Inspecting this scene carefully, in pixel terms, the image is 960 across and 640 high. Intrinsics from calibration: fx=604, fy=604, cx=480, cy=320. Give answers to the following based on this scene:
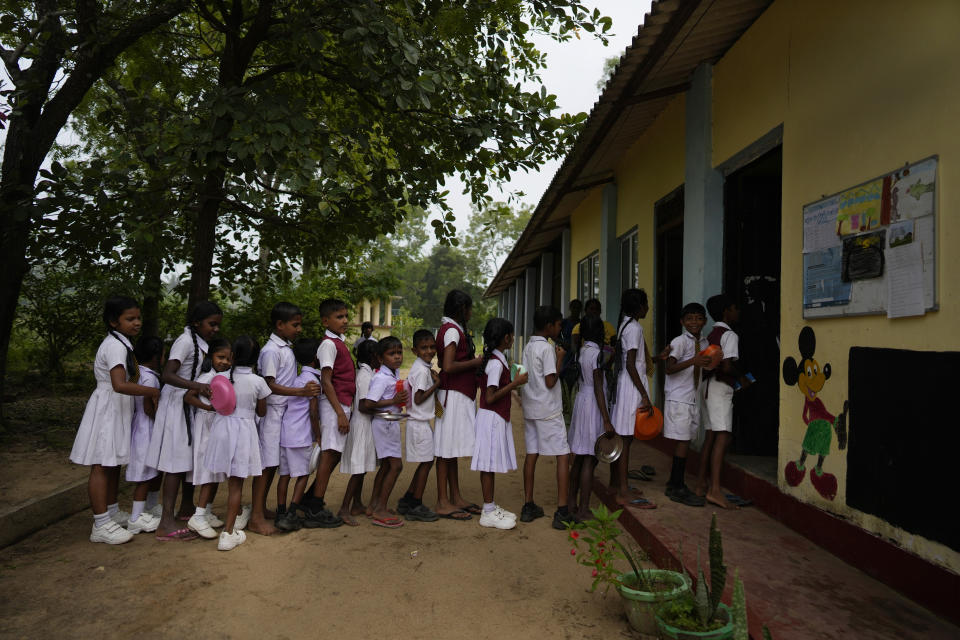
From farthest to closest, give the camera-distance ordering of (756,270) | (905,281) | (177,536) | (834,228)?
(756,270), (177,536), (834,228), (905,281)

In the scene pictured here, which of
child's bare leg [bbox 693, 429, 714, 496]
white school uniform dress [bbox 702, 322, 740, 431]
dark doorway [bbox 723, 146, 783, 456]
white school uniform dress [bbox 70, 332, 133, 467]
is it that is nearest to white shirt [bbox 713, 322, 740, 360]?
white school uniform dress [bbox 702, 322, 740, 431]

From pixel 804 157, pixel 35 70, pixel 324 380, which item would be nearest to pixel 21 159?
pixel 35 70

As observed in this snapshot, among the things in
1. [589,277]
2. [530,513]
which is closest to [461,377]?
[530,513]

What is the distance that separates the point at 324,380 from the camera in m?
4.09

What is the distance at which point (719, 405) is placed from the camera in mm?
4348

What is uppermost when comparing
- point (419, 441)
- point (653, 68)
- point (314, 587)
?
point (653, 68)

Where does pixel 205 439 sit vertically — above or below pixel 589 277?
below

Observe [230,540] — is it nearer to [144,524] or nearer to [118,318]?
[144,524]

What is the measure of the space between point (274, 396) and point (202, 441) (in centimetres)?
53

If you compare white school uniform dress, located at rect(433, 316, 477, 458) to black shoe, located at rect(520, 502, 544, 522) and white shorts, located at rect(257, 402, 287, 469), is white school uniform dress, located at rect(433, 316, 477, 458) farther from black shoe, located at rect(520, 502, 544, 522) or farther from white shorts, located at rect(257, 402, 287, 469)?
white shorts, located at rect(257, 402, 287, 469)

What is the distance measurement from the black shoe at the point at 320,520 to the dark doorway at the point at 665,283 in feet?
14.4

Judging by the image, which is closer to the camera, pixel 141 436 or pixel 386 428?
pixel 141 436

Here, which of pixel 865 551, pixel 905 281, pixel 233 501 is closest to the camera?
pixel 905 281

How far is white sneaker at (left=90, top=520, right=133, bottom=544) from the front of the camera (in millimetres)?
3793
